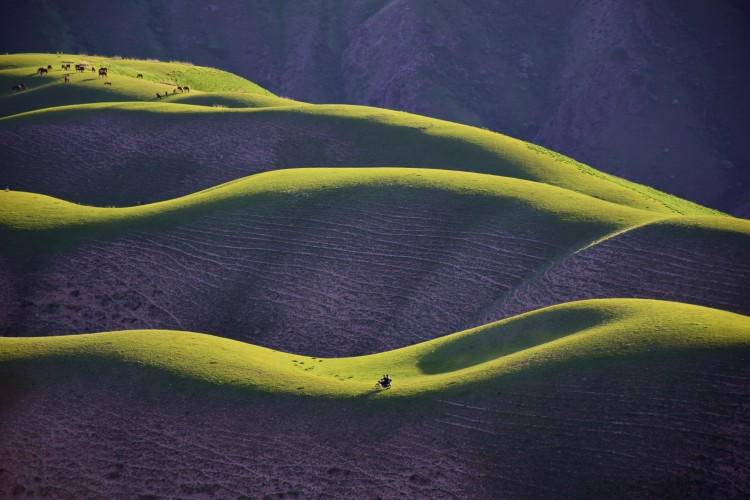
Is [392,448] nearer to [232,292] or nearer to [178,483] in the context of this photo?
[178,483]

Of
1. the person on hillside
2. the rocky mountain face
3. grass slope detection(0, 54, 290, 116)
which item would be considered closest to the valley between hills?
the person on hillside

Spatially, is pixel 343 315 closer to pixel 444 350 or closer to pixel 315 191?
pixel 444 350

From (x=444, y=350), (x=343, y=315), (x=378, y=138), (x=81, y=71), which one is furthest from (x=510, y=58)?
(x=444, y=350)

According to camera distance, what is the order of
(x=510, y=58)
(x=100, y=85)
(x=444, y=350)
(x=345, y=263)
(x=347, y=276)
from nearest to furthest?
(x=444, y=350)
(x=347, y=276)
(x=345, y=263)
(x=100, y=85)
(x=510, y=58)

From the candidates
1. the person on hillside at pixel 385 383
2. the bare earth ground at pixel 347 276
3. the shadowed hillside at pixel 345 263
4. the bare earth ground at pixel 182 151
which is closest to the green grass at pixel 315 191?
the shadowed hillside at pixel 345 263

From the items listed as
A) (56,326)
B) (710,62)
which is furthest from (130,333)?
(710,62)
